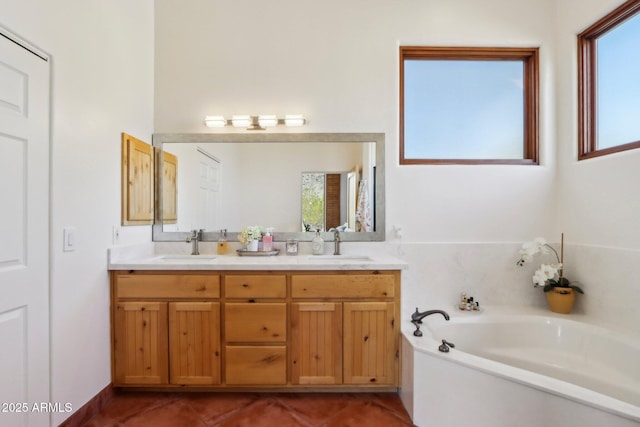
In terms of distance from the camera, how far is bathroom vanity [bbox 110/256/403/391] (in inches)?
77.9

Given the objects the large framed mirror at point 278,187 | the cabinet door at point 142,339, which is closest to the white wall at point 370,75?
the large framed mirror at point 278,187

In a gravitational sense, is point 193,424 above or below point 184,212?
below

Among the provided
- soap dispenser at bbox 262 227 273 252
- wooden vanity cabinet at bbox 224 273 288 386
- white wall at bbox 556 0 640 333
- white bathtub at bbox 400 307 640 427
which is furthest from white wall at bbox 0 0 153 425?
white wall at bbox 556 0 640 333

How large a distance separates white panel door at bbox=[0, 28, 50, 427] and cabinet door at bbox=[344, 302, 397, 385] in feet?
5.17

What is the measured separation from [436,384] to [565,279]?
1.40 meters

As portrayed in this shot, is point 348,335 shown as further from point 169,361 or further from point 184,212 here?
point 184,212

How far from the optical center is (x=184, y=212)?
2.54m

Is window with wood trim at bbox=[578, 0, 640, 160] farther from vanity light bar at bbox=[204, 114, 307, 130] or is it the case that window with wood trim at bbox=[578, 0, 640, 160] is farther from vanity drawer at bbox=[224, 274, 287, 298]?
vanity drawer at bbox=[224, 274, 287, 298]

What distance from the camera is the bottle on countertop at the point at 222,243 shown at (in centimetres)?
250

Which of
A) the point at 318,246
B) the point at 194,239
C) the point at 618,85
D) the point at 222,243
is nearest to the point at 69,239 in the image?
the point at 194,239

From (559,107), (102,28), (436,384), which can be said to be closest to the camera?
(436,384)

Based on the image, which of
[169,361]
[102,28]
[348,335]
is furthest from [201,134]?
[348,335]

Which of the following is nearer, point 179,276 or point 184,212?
point 179,276

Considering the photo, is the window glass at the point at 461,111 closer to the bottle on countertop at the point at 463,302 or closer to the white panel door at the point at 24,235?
the bottle on countertop at the point at 463,302
